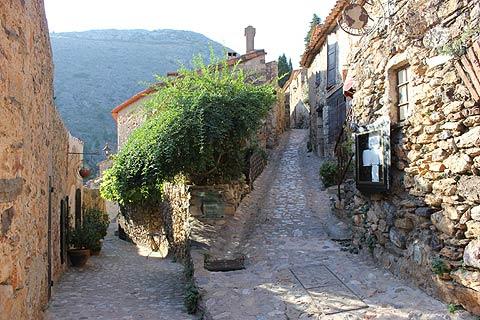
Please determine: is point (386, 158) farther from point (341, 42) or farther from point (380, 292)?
point (341, 42)

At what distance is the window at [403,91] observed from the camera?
5324 millimetres

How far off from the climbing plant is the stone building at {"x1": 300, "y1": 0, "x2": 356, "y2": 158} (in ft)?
15.9

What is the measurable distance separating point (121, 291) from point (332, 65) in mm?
10848

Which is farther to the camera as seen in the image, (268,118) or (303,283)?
(268,118)

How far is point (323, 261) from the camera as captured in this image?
6223 mm

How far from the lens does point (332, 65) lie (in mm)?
14656

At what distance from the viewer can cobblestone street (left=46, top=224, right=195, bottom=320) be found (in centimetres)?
554

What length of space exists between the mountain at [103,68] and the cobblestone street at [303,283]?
31.5 m

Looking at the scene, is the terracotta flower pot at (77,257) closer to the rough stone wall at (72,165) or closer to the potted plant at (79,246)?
the potted plant at (79,246)

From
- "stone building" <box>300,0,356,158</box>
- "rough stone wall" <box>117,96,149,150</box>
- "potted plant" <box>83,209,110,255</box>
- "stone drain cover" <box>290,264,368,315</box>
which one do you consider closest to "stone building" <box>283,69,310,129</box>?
"stone building" <box>300,0,356,158</box>

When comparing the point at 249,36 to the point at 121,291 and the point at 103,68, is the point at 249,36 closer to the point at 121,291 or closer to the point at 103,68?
the point at 121,291

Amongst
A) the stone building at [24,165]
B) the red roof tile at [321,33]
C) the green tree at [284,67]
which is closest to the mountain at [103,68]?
the green tree at [284,67]

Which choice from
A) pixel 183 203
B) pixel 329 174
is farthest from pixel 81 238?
pixel 329 174

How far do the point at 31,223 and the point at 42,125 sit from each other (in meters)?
1.56
